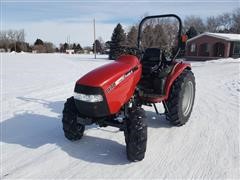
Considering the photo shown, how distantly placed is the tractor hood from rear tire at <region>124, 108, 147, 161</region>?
555 mm

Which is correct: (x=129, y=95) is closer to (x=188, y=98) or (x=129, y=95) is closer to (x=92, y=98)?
(x=92, y=98)

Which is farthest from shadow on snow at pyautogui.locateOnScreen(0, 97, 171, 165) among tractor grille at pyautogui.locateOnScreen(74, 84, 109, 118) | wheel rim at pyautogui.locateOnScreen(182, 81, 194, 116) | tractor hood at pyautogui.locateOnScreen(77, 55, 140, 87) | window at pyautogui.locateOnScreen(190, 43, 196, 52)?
window at pyautogui.locateOnScreen(190, 43, 196, 52)

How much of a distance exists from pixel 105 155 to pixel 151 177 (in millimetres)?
784

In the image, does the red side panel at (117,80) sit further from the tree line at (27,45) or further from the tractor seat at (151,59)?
the tree line at (27,45)

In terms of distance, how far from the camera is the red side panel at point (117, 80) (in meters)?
3.34

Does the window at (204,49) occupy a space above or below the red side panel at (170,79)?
above

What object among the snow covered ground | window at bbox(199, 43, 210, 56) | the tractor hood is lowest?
the snow covered ground

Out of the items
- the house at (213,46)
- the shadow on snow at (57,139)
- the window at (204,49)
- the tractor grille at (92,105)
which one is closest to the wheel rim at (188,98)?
the shadow on snow at (57,139)

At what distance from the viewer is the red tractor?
130 inches

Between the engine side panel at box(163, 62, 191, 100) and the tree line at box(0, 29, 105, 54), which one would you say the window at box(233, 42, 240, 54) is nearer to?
the engine side panel at box(163, 62, 191, 100)

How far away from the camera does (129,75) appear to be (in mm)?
3643

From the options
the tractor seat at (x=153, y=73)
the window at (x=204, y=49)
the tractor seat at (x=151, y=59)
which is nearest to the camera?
the tractor seat at (x=153, y=73)

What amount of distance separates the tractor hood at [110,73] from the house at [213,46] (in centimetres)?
2817

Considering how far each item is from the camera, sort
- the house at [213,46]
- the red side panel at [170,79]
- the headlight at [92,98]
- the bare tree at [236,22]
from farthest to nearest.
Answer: the bare tree at [236,22] < the house at [213,46] < the red side panel at [170,79] < the headlight at [92,98]
